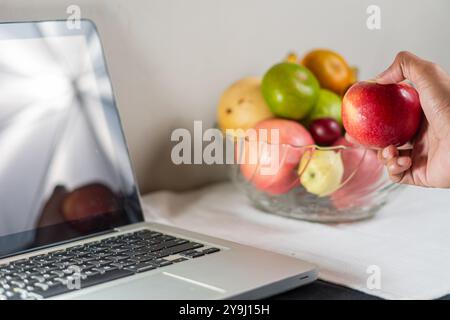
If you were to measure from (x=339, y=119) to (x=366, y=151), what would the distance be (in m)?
0.10

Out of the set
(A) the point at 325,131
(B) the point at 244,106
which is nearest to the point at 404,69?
(A) the point at 325,131

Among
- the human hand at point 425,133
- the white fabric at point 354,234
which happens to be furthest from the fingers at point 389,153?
the white fabric at point 354,234

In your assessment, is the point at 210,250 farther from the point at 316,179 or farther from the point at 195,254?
the point at 316,179

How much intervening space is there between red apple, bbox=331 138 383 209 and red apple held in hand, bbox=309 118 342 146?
0.04ft

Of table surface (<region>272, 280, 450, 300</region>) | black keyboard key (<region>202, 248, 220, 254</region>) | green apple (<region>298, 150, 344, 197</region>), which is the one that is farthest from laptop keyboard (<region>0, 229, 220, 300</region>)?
green apple (<region>298, 150, 344, 197</region>)

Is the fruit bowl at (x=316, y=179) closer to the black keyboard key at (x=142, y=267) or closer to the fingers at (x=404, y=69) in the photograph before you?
the fingers at (x=404, y=69)

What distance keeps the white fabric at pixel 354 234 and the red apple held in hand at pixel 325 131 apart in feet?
0.40

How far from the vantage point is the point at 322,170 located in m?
0.98

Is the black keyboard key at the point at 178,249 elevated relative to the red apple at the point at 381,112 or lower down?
lower down

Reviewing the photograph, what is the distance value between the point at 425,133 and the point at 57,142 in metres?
0.48

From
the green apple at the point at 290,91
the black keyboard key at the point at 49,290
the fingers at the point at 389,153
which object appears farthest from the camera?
the green apple at the point at 290,91

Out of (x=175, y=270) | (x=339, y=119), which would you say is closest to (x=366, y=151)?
(x=339, y=119)

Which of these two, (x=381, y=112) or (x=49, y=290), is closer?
(x=49, y=290)

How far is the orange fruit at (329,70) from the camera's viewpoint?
1.12 m
